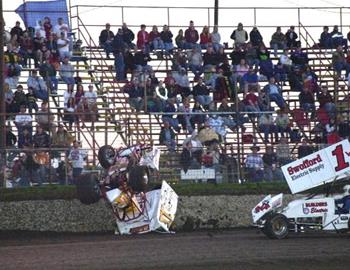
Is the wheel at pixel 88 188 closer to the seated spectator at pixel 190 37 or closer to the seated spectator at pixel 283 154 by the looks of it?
the seated spectator at pixel 283 154

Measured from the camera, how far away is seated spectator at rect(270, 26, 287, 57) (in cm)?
3231

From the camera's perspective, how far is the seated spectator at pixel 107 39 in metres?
29.7

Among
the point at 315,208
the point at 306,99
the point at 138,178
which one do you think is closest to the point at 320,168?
the point at 315,208

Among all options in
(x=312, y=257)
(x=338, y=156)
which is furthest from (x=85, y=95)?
(x=312, y=257)

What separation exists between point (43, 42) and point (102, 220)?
8.01 m

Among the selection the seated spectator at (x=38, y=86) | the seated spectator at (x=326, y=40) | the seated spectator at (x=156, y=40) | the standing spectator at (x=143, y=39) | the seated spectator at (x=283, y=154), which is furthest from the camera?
the seated spectator at (x=326, y=40)

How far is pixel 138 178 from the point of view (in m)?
20.6

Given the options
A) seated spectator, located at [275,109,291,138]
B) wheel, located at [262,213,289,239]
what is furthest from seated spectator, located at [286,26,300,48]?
wheel, located at [262,213,289,239]

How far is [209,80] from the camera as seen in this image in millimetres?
28969

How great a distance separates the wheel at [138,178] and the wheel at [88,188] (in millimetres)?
830

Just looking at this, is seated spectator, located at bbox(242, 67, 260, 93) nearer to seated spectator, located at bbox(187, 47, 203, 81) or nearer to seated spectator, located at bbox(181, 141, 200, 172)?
seated spectator, located at bbox(187, 47, 203, 81)

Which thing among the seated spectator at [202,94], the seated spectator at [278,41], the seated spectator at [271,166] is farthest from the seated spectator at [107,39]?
the seated spectator at [271,166]

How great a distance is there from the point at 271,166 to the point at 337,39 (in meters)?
11.2

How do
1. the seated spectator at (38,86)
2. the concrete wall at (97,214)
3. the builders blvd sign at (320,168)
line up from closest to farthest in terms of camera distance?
the builders blvd sign at (320,168) < the concrete wall at (97,214) < the seated spectator at (38,86)
